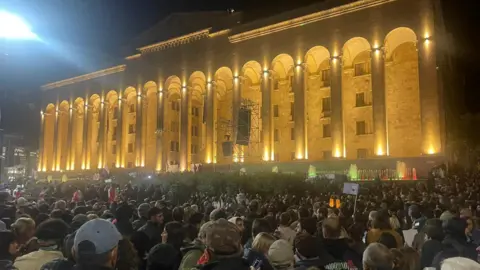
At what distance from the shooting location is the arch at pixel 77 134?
184 ft

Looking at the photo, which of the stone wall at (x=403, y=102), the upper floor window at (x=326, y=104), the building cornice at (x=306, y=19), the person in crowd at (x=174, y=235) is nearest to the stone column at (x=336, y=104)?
the building cornice at (x=306, y=19)

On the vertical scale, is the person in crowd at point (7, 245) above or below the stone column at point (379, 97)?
below

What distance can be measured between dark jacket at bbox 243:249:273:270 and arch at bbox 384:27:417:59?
1262 inches

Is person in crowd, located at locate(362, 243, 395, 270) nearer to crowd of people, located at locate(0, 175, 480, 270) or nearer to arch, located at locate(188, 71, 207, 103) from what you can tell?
crowd of people, located at locate(0, 175, 480, 270)

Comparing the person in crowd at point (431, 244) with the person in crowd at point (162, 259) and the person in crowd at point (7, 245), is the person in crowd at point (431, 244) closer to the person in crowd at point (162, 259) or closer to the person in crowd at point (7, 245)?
the person in crowd at point (162, 259)

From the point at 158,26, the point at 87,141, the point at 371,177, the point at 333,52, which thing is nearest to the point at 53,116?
the point at 87,141

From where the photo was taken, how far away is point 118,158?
50188 millimetres

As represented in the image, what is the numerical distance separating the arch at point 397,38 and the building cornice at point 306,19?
2510 millimetres

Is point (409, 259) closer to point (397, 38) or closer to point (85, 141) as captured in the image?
point (397, 38)

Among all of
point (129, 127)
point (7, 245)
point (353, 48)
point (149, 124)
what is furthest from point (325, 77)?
point (7, 245)

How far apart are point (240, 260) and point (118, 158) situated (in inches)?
1931

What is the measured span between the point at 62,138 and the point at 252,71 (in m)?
31.2

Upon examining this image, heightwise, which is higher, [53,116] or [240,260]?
[53,116]

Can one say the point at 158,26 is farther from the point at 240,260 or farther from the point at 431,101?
the point at 240,260
